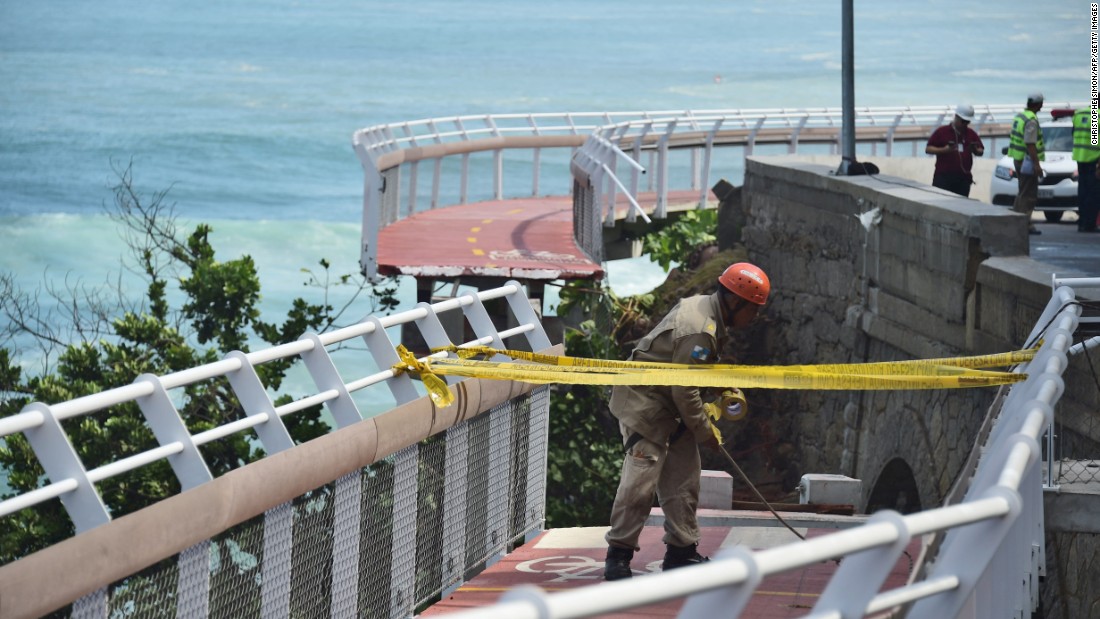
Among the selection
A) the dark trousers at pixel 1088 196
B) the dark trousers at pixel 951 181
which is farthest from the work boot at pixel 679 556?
the dark trousers at pixel 1088 196

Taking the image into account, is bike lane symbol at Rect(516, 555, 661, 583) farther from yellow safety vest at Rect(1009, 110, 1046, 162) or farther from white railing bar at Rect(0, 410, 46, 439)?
yellow safety vest at Rect(1009, 110, 1046, 162)

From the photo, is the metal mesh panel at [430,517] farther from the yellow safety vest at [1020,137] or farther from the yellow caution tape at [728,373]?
the yellow safety vest at [1020,137]

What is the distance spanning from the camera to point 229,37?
13838 cm

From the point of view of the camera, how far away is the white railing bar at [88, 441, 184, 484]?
18.0 ft

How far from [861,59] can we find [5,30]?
68228 millimetres

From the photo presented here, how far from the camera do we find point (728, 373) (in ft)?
24.6

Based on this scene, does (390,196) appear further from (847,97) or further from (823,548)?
(823,548)

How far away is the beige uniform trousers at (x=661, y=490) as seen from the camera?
25.4 feet

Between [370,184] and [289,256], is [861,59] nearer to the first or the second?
[289,256]

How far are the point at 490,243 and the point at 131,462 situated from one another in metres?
16.8

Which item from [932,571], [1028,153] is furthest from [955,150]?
[932,571]

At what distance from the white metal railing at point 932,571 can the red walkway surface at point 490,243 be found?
13288mm

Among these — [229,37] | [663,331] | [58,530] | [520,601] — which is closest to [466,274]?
[58,530]

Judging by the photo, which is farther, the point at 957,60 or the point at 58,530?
the point at 957,60
